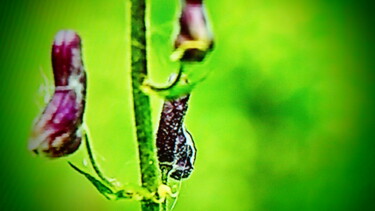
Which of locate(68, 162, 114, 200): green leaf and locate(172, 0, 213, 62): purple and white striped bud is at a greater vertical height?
locate(172, 0, 213, 62): purple and white striped bud

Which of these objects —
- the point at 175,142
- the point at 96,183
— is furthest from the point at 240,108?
the point at 96,183

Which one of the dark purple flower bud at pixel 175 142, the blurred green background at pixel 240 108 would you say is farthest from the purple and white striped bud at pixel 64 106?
the dark purple flower bud at pixel 175 142

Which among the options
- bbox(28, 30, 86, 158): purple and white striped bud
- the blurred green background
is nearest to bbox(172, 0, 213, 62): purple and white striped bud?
the blurred green background

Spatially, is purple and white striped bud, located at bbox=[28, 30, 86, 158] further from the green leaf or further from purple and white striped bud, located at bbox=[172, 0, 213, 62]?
purple and white striped bud, located at bbox=[172, 0, 213, 62]

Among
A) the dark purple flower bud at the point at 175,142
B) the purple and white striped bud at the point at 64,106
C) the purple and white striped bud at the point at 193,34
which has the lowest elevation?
the dark purple flower bud at the point at 175,142

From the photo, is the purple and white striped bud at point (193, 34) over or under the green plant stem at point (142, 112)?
over

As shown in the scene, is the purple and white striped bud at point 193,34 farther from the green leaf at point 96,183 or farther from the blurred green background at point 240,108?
the green leaf at point 96,183

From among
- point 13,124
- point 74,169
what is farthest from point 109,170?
point 13,124

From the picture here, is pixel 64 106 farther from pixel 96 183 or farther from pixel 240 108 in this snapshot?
pixel 240 108
